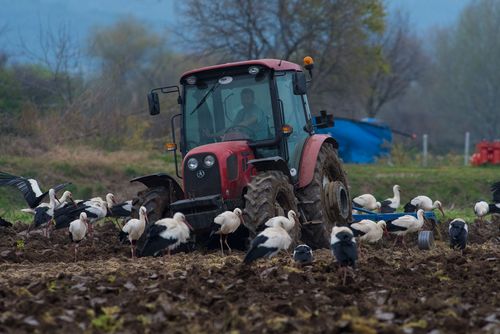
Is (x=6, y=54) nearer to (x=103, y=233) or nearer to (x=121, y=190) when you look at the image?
(x=121, y=190)

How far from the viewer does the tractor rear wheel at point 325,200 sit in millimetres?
13703

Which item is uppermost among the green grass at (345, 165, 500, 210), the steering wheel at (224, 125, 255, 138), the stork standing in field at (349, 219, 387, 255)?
the steering wheel at (224, 125, 255, 138)

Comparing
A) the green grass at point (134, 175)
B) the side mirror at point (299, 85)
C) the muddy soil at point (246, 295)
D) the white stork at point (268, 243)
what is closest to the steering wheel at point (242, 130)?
the side mirror at point (299, 85)

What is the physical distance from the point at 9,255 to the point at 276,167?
3752mm

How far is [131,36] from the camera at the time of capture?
8038cm

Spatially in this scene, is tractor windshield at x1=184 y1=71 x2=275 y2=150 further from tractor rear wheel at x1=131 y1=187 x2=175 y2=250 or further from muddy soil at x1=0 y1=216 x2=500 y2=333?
muddy soil at x1=0 y1=216 x2=500 y2=333

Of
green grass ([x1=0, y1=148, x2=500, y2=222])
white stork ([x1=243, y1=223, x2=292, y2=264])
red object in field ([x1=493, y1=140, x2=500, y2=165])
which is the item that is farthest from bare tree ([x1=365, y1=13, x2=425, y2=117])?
white stork ([x1=243, y1=223, x2=292, y2=264])

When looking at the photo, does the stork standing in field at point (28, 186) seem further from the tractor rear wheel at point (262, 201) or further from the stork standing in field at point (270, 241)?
the stork standing in field at point (270, 241)

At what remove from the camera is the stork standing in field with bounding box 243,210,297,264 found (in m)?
11.4

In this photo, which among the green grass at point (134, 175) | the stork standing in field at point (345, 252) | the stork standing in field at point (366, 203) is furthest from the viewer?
the green grass at point (134, 175)

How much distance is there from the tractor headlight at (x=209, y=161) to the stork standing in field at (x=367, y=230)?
259 centimetres

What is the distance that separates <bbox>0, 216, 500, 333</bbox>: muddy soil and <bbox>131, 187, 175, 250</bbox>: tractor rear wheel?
2.89ft

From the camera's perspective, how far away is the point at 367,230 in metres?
14.3

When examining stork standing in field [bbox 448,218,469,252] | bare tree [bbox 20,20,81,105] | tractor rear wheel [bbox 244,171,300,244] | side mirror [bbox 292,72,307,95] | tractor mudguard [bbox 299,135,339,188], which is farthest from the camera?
bare tree [bbox 20,20,81,105]
